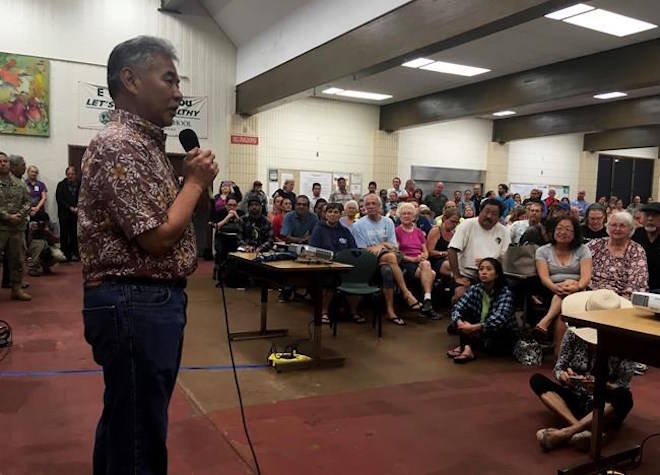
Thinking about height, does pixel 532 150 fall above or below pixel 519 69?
below

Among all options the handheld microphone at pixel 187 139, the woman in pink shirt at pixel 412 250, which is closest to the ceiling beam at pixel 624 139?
the woman in pink shirt at pixel 412 250

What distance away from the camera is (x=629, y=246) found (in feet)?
13.1

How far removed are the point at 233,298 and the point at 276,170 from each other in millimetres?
5367

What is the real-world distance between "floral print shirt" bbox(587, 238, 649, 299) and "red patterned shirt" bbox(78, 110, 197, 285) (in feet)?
11.6

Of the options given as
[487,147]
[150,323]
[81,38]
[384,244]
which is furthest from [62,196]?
[487,147]

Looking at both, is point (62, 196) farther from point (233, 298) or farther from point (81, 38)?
point (233, 298)

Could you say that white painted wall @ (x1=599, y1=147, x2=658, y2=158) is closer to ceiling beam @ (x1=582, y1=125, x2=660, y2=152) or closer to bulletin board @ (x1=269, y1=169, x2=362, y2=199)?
ceiling beam @ (x1=582, y1=125, x2=660, y2=152)

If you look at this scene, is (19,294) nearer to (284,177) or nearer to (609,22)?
(284,177)

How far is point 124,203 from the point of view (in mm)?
1249

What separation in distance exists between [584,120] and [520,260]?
8499 mm

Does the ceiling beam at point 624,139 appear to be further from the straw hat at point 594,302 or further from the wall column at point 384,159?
the straw hat at point 594,302

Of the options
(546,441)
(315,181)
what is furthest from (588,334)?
(315,181)

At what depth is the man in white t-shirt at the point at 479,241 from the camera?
492 cm

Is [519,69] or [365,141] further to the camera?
[365,141]
